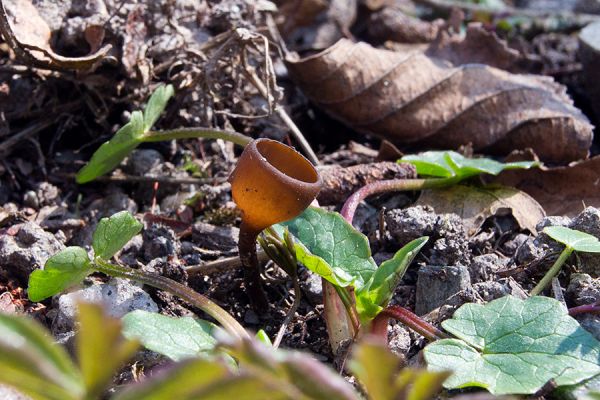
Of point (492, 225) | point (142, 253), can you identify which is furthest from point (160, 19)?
point (492, 225)

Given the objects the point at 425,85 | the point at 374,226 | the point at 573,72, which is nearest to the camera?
the point at 374,226

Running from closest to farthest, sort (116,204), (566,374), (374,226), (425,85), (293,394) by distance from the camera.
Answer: (293,394)
(566,374)
(374,226)
(116,204)
(425,85)

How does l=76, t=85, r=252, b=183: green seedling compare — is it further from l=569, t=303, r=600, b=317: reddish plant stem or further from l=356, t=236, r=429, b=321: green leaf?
l=569, t=303, r=600, b=317: reddish plant stem

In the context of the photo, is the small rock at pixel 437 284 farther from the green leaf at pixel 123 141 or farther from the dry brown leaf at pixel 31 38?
the dry brown leaf at pixel 31 38

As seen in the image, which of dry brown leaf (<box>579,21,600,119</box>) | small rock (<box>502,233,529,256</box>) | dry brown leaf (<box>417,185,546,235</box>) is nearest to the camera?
small rock (<box>502,233,529,256</box>)

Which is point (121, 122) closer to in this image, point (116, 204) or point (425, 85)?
point (116, 204)

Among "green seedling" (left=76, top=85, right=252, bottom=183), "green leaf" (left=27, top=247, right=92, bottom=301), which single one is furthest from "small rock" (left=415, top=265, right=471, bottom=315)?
"green leaf" (left=27, top=247, right=92, bottom=301)

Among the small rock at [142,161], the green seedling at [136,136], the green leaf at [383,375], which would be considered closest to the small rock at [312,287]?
the green seedling at [136,136]
